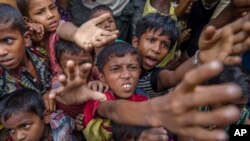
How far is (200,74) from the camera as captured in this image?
113 centimetres

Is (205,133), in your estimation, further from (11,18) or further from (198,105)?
(11,18)

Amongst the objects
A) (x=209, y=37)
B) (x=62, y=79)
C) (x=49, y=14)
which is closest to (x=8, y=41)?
(x=49, y=14)

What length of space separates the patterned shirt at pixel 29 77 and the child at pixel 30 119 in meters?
0.09

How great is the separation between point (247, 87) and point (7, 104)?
1270 millimetres

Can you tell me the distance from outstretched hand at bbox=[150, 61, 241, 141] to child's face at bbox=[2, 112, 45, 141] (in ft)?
3.04

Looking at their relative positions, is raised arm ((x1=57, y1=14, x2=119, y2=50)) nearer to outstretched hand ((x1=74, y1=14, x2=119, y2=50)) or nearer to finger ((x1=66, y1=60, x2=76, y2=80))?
outstretched hand ((x1=74, y1=14, x2=119, y2=50))

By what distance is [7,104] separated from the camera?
208 centimetres

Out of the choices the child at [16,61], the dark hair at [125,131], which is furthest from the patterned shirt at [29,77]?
the dark hair at [125,131]

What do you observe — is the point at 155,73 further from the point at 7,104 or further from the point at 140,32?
the point at 7,104

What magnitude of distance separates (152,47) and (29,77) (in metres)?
0.81

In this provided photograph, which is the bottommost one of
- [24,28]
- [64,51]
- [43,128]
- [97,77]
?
[43,128]

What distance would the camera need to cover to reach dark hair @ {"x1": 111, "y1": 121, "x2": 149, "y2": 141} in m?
1.93

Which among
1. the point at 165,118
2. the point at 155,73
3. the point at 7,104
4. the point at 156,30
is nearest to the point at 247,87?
the point at 155,73

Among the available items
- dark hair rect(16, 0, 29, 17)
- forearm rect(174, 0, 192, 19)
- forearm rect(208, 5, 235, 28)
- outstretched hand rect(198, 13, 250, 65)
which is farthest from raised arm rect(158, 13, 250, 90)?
forearm rect(174, 0, 192, 19)
